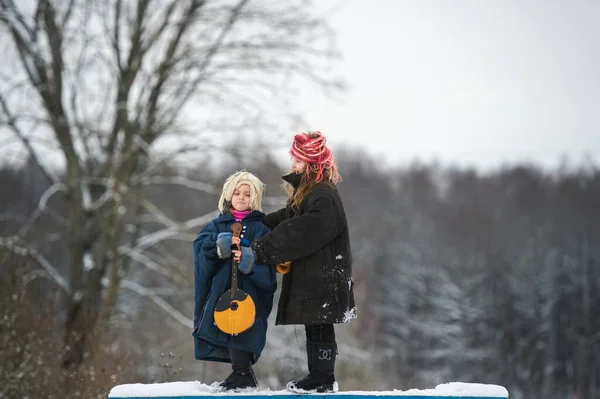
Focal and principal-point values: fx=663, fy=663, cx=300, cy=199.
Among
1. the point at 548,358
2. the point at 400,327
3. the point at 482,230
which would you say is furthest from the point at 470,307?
the point at 482,230

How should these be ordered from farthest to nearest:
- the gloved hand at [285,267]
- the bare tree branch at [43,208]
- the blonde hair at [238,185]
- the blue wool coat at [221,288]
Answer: the bare tree branch at [43,208]
the blonde hair at [238,185]
the gloved hand at [285,267]
the blue wool coat at [221,288]

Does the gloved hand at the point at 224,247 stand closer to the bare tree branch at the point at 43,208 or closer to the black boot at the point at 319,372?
the black boot at the point at 319,372

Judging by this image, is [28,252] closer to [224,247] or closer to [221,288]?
[221,288]

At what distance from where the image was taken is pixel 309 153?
412cm

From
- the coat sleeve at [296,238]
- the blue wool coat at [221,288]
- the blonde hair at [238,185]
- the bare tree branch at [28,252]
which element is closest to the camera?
the coat sleeve at [296,238]

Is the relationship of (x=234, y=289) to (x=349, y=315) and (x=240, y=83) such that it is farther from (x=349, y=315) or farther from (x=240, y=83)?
(x=240, y=83)

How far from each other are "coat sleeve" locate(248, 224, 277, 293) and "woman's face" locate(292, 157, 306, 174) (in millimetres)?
420

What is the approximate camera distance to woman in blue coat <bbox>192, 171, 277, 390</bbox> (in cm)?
387

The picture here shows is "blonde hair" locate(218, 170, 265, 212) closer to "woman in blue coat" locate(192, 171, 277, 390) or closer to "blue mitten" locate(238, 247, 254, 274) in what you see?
"woman in blue coat" locate(192, 171, 277, 390)

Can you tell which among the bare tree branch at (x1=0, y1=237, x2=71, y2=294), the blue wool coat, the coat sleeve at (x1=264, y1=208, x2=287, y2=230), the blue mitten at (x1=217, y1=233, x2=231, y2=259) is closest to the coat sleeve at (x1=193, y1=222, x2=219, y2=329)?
the blue wool coat

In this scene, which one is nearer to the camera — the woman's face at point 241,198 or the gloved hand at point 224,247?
the gloved hand at point 224,247

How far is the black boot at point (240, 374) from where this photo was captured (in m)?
3.86

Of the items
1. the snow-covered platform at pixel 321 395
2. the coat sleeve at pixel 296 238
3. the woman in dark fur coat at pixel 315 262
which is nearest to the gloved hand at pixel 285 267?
the woman in dark fur coat at pixel 315 262

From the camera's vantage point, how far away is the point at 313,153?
13.5 ft
